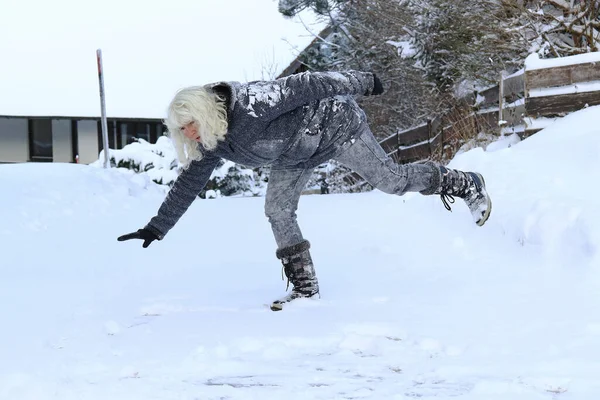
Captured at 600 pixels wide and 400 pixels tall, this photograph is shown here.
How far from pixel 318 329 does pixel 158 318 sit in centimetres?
85

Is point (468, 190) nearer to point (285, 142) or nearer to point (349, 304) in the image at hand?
point (349, 304)

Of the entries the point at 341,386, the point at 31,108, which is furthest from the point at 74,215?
the point at 31,108

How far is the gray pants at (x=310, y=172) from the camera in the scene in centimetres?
383

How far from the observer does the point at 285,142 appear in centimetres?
360

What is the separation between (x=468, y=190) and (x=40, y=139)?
24.6 metres

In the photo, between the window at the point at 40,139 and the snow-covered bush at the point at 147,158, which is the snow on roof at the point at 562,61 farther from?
the window at the point at 40,139

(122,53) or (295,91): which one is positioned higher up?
(122,53)

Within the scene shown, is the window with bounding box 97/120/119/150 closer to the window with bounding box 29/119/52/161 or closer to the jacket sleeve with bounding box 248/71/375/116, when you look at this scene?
the window with bounding box 29/119/52/161

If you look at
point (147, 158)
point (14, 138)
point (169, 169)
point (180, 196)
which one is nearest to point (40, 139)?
point (14, 138)

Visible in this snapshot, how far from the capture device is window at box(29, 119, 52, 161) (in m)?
26.4

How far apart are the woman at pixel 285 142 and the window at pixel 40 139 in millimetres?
24089

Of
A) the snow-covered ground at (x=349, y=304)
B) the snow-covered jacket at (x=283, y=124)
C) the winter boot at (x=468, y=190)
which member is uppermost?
the snow-covered jacket at (x=283, y=124)

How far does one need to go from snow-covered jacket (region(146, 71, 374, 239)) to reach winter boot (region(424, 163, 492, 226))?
67cm

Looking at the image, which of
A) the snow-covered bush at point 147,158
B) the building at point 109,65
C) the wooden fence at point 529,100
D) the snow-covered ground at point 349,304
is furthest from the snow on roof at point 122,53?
the snow-covered ground at point 349,304
